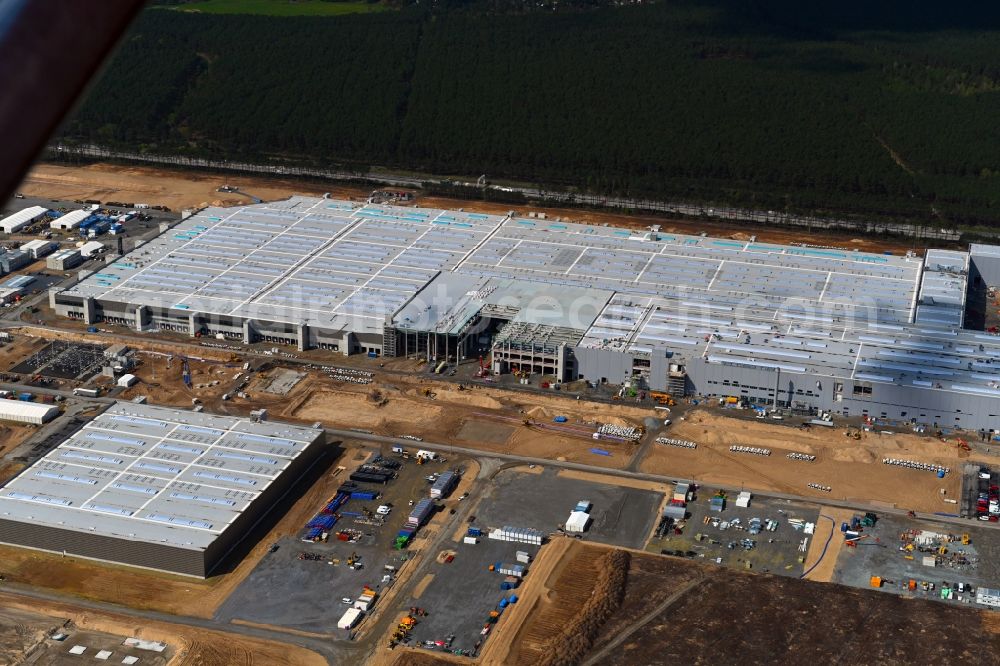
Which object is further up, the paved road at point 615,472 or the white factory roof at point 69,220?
the white factory roof at point 69,220

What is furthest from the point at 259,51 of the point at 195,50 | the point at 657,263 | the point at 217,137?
the point at 657,263

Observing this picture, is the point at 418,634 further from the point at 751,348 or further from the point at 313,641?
the point at 751,348

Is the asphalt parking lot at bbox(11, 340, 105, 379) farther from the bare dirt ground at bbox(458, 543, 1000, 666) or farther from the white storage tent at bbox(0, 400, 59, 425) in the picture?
the bare dirt ground at bbox(458, 543, 1000, 666)

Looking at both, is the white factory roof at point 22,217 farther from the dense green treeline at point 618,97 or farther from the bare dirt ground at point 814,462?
the bare dirt ground at point 814,462

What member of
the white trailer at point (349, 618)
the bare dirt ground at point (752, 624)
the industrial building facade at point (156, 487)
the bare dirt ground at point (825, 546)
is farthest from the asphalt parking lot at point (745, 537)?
the industrial building facade at point (156, 487)

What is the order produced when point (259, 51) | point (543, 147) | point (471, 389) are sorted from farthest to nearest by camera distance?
point (259, 51) < point (543, 147) < point (471, 389)

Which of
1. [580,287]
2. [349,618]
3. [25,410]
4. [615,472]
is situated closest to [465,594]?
[349,618]
